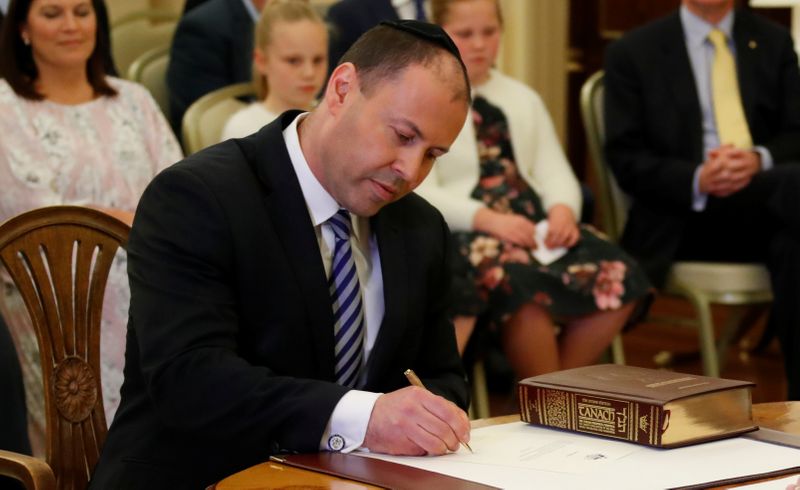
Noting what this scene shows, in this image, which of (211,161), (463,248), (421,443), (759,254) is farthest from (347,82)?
(759,254)

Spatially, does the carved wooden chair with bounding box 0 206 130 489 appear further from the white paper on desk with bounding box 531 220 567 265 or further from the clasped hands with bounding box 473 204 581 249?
the white paper on desk with bounding box 531 220 567 265

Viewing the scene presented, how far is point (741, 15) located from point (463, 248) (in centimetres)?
142

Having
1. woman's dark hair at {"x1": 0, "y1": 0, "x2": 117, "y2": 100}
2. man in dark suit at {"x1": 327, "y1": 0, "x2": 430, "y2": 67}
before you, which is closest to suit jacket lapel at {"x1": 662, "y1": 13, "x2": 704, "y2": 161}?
man in dark suit at {"x1": 327, "y1": 0, "x2": 430, "y2": 67}

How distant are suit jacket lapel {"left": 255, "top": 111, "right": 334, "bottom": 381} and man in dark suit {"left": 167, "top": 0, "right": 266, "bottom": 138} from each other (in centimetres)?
235

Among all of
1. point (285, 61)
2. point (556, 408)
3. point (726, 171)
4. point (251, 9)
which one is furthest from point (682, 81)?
point (556, 408)

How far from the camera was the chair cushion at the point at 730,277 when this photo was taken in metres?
3.85

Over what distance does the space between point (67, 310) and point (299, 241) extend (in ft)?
1.75

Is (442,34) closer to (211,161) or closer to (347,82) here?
(347,82)

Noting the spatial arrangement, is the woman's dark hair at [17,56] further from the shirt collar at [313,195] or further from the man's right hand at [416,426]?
the man's right hand at [416,426]

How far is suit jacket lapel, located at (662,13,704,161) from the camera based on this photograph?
4.02m

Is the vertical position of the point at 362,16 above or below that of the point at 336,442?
above

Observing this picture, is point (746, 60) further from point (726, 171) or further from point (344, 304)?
point (344, 304)

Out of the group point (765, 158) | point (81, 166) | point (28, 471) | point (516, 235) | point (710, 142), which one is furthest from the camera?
point (710, 142)

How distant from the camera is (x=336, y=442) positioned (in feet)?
5.22
